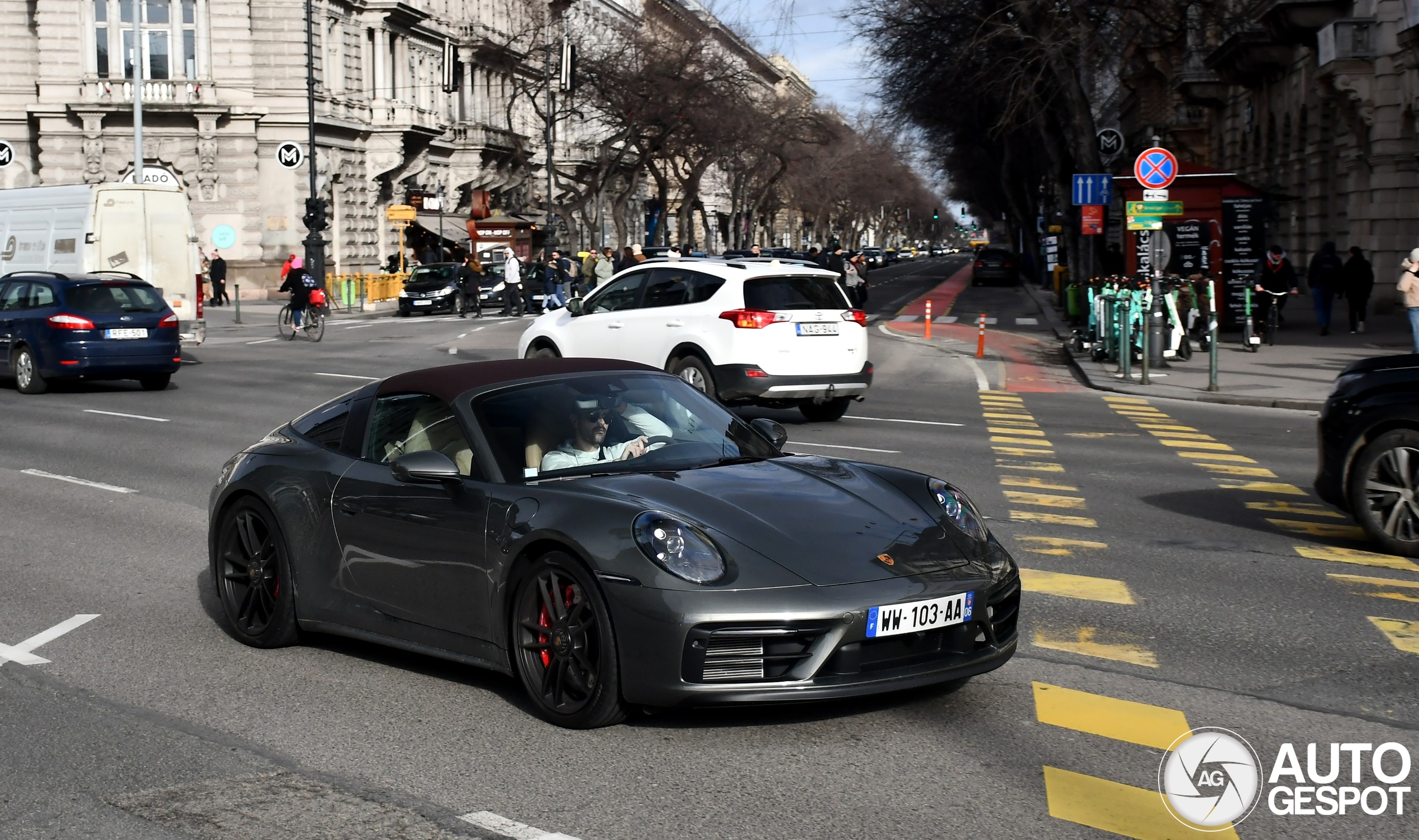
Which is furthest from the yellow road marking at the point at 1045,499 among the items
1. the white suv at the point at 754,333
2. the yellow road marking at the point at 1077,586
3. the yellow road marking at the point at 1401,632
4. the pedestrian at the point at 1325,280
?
the pedestrian at the point at 1325,280

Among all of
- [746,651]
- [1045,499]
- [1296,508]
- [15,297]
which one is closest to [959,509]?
[746,651]

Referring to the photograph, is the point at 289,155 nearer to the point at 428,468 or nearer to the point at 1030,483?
the point at 1030,483

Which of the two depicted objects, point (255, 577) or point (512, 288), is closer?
point (255, 577)

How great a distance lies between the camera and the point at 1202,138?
61.5 metres

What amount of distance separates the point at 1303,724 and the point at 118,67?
52152 mm

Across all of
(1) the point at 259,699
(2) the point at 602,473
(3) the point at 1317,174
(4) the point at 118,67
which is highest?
(4) the point at 118,67

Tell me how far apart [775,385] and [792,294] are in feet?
3.57

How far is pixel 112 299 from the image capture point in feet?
69.8

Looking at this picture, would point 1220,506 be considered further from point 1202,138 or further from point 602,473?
point 1202,138

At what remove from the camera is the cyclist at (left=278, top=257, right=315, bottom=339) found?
3369 cm

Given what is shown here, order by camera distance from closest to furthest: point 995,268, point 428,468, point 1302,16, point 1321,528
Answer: point 428,468
point 1321,528
point 1302,16
point 995,268

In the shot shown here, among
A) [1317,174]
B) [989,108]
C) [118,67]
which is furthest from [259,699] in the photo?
[118,67]

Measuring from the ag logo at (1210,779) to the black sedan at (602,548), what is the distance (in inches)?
29.3

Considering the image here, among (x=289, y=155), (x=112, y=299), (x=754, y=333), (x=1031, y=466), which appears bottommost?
(x=1031, y=466)
